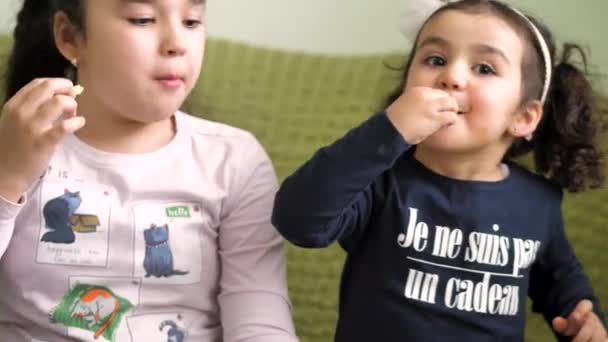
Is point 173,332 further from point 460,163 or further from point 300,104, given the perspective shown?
point 300,104

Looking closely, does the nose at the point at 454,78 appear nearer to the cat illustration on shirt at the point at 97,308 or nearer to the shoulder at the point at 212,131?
the shoulder at the point at 212,131

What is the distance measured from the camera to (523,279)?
815mm

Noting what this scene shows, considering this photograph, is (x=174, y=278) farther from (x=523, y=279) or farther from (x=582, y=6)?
(x=582, y=6)

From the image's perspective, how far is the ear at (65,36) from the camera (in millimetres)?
789

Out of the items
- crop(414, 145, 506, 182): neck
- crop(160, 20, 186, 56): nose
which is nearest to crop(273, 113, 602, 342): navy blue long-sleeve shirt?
crop(414, 145, 506, 182): neck

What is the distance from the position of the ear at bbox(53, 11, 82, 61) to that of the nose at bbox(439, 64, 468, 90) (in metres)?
0.37

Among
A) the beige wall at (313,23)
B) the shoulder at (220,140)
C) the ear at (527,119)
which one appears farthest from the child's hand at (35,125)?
the beige wall at (313,23)

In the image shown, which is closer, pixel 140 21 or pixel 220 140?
pixel 140 21

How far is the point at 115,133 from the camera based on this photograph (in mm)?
794

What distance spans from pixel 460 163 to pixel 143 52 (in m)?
0.34

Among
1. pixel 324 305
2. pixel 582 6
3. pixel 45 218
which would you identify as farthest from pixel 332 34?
pixel 45 218

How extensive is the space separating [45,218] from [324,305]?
1.46 ft

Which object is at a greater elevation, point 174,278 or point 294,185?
point 294,185

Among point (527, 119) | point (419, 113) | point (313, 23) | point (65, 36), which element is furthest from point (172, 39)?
point (313, 23)
